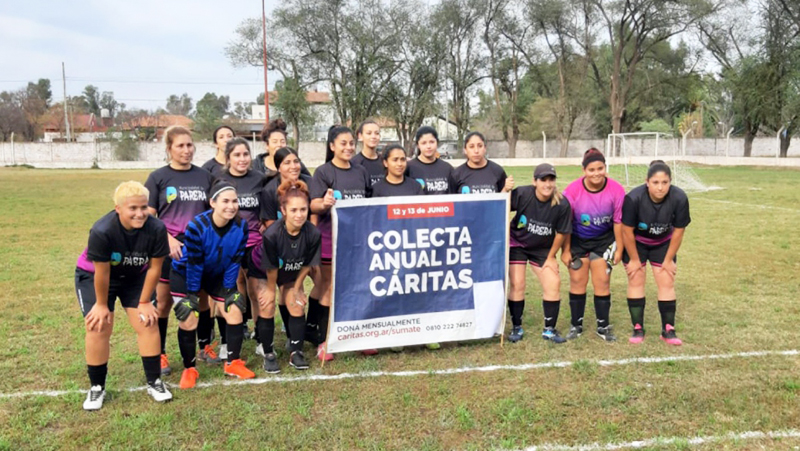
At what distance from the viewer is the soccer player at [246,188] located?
5156 mm

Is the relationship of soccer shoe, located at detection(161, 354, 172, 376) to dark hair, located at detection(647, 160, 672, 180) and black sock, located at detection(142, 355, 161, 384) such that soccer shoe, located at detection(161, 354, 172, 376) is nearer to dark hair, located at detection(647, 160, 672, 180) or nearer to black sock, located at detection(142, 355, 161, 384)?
black sock, located at detection(142, 355, 161, 384)

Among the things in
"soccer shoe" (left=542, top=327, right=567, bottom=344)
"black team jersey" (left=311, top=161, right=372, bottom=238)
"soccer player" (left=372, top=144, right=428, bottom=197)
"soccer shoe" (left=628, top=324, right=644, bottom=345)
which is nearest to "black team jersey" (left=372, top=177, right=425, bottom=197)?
"soccer player" (left=372, top=144, right=428, bottom=197)

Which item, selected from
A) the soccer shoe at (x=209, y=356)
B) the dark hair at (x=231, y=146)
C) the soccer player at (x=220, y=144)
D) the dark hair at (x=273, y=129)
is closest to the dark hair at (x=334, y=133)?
→ the dark hair at (x=273, y=129)

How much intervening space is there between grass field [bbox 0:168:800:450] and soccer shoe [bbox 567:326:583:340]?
7cm

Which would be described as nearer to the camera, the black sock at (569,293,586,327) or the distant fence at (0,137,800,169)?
the black sock at (569,293,586,327)

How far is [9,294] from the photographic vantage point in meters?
7.32

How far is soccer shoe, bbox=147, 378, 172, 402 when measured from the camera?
4.21 meters

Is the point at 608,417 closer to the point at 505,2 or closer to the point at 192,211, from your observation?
the point at 192,211

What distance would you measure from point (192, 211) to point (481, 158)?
2712mm

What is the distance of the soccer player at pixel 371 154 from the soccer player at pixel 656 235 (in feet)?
7.61

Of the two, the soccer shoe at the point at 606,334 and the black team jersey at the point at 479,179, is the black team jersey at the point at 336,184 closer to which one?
the black team jersey at the point at 479,179

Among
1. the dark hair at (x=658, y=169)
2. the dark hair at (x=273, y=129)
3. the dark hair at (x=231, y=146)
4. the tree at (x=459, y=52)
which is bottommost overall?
the dark hair at (x=658, y=169)

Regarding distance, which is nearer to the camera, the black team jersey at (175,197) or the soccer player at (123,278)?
the soccer player at (123,278)

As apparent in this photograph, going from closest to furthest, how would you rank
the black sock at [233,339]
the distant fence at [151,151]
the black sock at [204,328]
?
the black sock at [233,339]
the black sock at [204,328]
the distant fence at [151,151]
